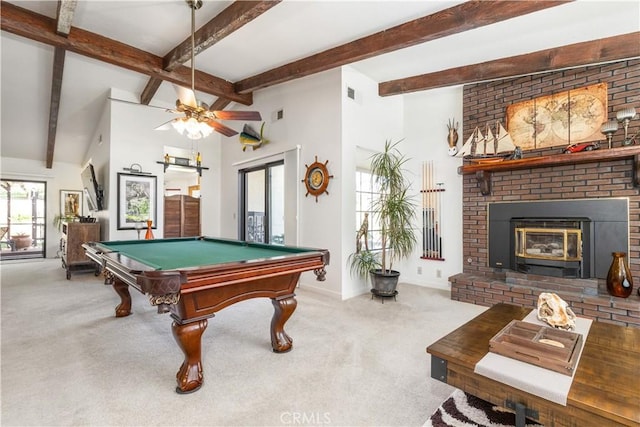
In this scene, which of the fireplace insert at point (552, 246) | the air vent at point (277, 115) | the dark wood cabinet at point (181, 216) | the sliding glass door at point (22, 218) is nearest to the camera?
the fireplace insert at point (552, 246)

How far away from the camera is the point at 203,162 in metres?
6.49

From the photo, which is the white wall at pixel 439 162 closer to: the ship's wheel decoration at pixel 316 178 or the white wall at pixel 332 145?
the white wall at pixel 332 145

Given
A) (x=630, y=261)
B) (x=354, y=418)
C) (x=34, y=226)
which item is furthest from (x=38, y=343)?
(x=34, y=226)

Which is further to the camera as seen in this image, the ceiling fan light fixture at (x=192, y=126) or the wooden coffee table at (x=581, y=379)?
the ceiling fan light fixture at (x=192, y=126)

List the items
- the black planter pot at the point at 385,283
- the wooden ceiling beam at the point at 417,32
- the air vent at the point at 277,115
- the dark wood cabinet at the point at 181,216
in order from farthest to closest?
the dark wood cabinet at the point at 181,216 < the air vent at the point at 277,115 < the black planter pot at the point at 385,283 < the wooden ceiling beam at the point at 417,32

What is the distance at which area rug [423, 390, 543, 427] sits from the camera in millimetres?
1606

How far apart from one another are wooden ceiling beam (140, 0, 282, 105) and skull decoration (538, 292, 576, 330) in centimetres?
316

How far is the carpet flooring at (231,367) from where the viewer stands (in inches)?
66.9

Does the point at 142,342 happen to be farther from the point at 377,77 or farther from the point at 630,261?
the point at 630,261

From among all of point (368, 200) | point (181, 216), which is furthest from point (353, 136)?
point (181, 216)

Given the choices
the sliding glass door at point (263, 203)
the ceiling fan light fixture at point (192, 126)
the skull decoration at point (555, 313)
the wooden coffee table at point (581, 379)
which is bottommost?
the wooden coffee table at point (581, 379)

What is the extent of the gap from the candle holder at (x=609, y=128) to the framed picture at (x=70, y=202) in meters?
10.9

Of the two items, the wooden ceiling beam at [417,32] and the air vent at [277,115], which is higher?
the wooden ceiling beam at [417,32]

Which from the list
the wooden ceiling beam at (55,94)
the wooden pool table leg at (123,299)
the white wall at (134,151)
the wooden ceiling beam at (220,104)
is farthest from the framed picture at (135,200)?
the wooden pool table leg at (123,299)
